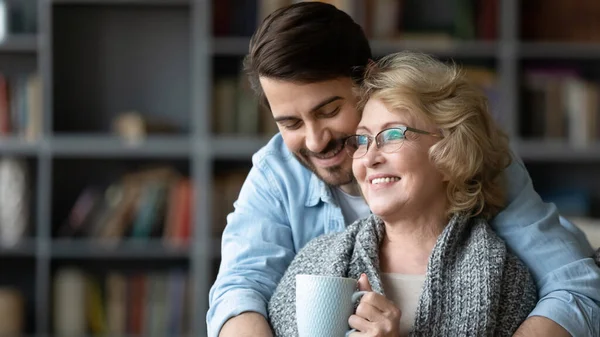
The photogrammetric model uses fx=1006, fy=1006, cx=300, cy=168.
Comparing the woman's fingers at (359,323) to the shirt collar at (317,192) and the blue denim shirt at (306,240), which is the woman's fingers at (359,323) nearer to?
the blue denim shirt at (306,240)

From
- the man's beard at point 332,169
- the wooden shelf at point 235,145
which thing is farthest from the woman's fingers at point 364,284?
the wooden shelf at point 235,145

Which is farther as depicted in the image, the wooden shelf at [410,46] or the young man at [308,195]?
the wooden shelf at [410,46]

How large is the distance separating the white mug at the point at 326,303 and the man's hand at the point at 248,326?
0.66 feet

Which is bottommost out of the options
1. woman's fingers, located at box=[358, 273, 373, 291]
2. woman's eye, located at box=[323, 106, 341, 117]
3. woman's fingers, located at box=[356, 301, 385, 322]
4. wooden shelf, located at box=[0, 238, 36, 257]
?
wooden shelf, located at box=[0, 238, 36, 257]

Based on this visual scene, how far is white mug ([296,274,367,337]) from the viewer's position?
1565 millimetres

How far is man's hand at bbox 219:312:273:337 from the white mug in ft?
0.66

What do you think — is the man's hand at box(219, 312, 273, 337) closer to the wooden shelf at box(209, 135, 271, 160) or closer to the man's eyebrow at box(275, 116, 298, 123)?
the man's eyebrow at box(275, 116, 298, 123)

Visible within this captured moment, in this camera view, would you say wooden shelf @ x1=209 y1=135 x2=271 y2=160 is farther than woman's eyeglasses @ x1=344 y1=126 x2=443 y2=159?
Yes

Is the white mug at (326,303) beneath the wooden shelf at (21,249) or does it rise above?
above

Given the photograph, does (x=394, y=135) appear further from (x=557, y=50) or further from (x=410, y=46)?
(x=557, y=50)

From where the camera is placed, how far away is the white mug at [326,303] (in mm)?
1565

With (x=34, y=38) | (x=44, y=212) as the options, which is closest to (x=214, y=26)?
(x=34, y=38)

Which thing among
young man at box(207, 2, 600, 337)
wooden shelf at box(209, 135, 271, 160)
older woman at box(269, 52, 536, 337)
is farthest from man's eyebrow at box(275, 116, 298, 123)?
wooden shelf at box(209, 135, 271, 160)

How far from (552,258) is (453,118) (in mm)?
311
